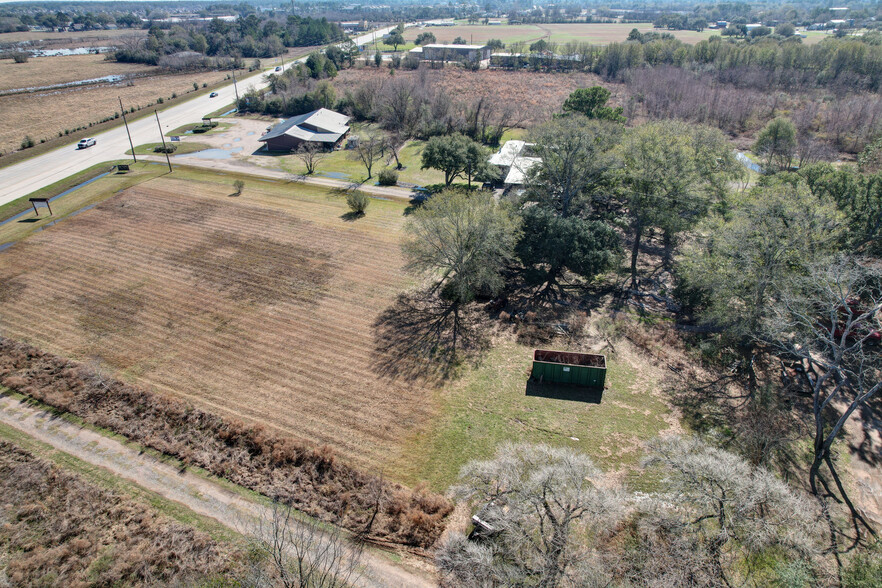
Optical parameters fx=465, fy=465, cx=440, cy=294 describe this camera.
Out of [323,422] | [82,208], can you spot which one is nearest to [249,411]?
[323,422]

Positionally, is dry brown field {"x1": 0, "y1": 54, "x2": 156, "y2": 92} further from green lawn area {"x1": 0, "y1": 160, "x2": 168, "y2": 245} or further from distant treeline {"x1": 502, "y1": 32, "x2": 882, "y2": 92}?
distant treeline {"x1": 502, "y1": 32, "x2": 882, "y2": 92}

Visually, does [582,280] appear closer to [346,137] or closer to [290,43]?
[346,137]

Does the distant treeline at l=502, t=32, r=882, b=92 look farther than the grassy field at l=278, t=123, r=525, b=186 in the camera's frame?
Yes

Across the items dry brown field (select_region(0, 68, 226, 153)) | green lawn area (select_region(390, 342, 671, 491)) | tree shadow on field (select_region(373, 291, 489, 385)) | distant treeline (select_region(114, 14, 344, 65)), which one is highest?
distant treeline (select_region(114, 14, 344, 65))

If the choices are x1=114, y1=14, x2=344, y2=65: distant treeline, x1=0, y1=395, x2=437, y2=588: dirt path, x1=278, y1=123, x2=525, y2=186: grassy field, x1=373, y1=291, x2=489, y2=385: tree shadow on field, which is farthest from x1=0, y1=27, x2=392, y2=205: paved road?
x1=114, y1=14, x2=344, y2=65: distant treeline

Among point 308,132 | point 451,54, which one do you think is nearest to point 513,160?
point 308,132

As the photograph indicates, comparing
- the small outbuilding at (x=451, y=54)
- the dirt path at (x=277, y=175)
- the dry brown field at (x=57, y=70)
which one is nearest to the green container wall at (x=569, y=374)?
the dirt path at (x=277, y=175)

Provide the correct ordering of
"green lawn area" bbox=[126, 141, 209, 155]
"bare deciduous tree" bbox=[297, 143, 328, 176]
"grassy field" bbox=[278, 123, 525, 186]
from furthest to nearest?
"green lawn area" bbox=[126, 141, 209, 155]
"bare deciduous tree" bbox=[297, 143, 328, 176]
"grassy field" bbox=[278, 123, 525, 186]

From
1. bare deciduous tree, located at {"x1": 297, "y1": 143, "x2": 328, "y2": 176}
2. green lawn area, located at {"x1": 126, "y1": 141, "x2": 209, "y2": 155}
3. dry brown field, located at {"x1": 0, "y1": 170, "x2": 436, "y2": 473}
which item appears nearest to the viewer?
dry brown field, located at {"x1": 0, "y1": 170, "x2": 436, "y2": 473}
